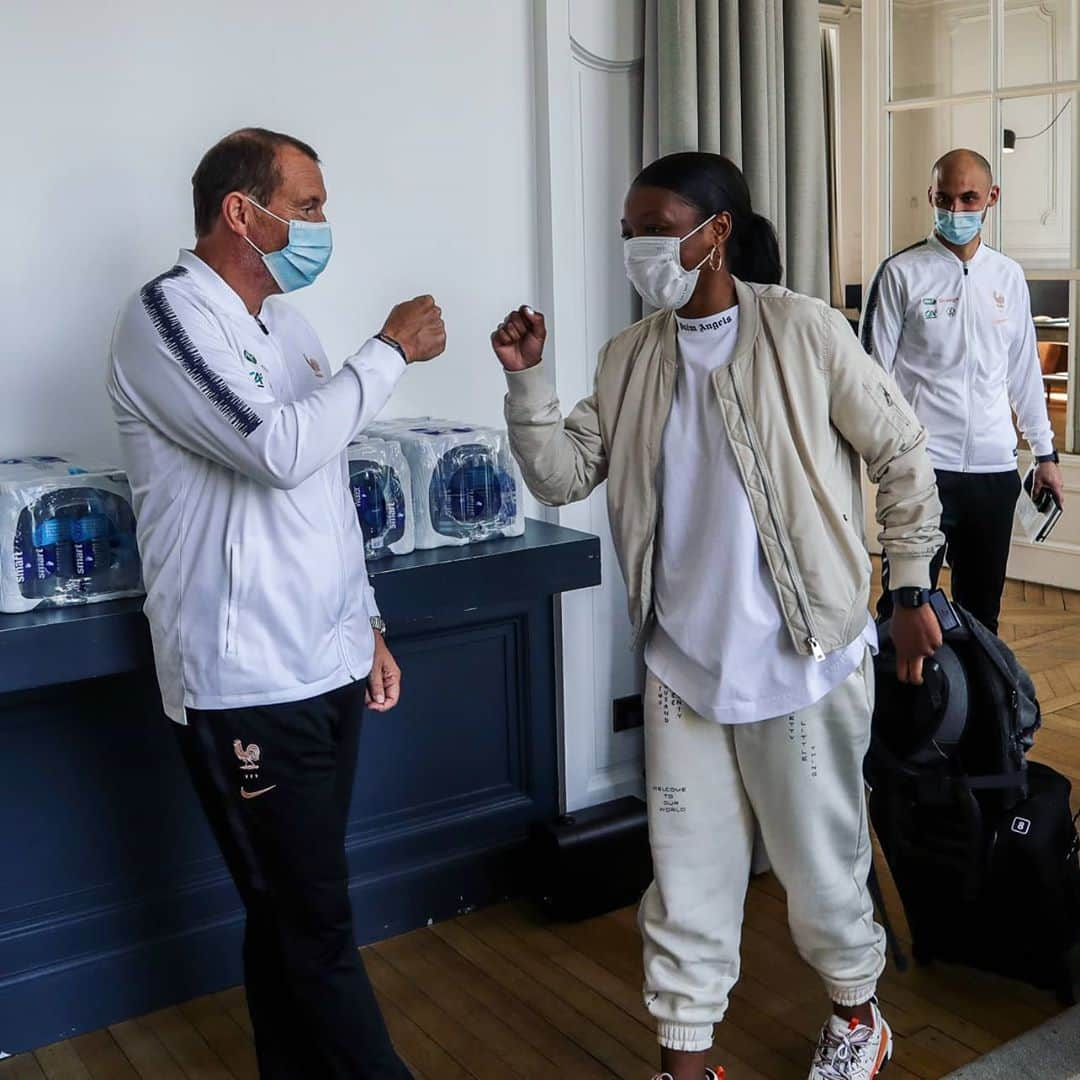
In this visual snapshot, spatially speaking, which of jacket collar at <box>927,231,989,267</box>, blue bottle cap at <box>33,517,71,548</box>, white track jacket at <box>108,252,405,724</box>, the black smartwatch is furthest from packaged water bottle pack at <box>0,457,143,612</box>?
jacket collar at <box>927,231,989,267</box>

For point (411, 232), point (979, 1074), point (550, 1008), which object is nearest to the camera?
point (979, 1074)

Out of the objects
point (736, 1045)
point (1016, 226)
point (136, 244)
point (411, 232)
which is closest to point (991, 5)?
point (1016, 226)

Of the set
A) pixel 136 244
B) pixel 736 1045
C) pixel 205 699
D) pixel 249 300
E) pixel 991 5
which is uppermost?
pixel 991 5

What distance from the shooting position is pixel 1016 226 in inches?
211

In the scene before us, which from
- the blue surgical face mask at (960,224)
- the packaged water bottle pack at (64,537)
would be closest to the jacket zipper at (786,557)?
the packaged water bottle pack at (64,537)

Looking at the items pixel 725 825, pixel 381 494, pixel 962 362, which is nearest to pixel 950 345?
pixel 962 362

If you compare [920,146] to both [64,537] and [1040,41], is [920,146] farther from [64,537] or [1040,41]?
[64,537]

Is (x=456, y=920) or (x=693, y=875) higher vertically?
(x=693, y=875)

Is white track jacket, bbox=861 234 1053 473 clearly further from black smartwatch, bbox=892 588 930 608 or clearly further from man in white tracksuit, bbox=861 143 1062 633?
black smartwatch, bbox=892 588 930 608

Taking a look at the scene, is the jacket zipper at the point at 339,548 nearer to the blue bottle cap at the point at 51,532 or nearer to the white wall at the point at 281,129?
the blue bottle cap at the point at 51,532

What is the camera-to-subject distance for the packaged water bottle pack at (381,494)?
241 cm

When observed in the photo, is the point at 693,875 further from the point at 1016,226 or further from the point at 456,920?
the point at 1016,226

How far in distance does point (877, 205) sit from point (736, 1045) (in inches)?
166

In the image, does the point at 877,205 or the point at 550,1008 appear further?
the point at 877,205
